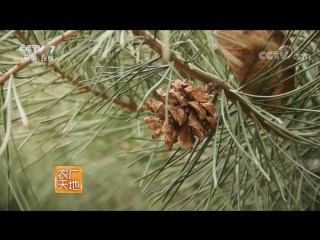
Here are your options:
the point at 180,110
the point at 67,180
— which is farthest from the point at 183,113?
the point at 67,180

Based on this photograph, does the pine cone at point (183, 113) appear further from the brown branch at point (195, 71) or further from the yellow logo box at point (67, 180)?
the yellow logo box at point (67, 180)

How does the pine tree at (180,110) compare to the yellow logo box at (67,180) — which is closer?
the pine tree at (180,110)

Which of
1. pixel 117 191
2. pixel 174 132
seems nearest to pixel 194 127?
pixel 174 132

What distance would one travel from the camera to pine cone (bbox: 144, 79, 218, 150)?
365mm

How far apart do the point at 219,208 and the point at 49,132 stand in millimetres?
Answer: 207

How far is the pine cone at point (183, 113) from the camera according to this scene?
0.36 metres

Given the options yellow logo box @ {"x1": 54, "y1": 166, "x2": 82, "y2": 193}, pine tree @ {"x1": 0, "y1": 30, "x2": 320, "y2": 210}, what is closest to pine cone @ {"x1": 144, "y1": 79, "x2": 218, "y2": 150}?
pine tree @ {"x1": 0, "y1": 30, "x2": 320, "y2": 210}

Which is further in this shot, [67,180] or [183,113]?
[67,180]

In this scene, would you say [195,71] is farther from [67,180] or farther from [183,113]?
[67,180]

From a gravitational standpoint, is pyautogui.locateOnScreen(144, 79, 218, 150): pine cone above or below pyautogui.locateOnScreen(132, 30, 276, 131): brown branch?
below

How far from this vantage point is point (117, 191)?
624 mm

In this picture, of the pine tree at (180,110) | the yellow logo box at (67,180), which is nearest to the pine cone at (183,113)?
the pine tree at (180,110)

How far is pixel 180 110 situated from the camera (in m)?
0.36

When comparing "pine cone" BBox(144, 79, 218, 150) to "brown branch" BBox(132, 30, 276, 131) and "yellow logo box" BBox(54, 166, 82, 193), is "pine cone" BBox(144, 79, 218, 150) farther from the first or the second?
"yellow logo box" BBox(54, 166, 82, 193)
